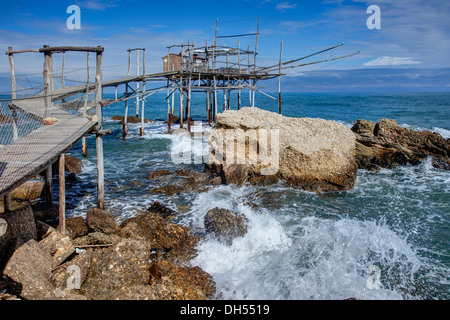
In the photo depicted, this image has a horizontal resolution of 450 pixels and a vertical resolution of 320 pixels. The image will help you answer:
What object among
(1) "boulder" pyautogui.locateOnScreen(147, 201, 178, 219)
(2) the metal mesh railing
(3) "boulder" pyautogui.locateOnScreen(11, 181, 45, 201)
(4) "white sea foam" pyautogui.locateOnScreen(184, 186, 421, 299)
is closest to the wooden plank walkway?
(2) the metal mesh railing

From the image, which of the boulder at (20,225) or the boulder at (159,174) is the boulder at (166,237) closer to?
the boulder at (20,225)

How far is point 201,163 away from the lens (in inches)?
638

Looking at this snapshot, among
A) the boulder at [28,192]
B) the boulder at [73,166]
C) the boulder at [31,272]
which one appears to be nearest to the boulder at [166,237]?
the boulder at [31,272]

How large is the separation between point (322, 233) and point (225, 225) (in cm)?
256

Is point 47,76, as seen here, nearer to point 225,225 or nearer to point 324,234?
point 225,225

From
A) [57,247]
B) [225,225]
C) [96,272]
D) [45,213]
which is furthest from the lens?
[45,213]

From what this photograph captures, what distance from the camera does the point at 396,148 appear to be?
607 inches

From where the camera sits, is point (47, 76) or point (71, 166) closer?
point (47, 76)

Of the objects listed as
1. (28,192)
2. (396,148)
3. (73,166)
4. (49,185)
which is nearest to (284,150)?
(396,148)

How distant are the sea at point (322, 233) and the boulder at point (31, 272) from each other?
2.80 metres

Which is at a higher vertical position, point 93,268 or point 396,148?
point 396,148
